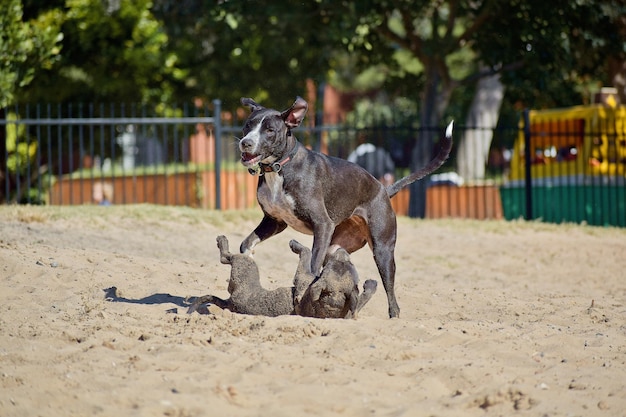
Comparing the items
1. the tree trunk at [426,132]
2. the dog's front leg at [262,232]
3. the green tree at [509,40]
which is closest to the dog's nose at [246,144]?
the dog's front leg at [262,232]

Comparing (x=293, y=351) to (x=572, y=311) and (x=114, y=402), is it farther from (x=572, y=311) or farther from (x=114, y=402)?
(x=572, y=311)

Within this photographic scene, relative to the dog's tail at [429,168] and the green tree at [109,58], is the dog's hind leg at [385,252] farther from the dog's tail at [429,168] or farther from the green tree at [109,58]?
the green tree at [109,58]

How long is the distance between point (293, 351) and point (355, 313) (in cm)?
107

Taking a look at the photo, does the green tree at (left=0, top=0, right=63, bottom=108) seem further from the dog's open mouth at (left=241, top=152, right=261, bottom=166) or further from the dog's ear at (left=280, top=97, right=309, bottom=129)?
the dog's open mouth at (left=241, top=152, right=261, bottom=166)

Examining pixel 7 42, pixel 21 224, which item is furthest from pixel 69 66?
pixel 21 224

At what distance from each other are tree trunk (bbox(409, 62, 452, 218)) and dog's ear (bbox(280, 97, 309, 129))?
957cm

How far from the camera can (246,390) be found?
496 cm

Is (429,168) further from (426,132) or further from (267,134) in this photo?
(426,132)

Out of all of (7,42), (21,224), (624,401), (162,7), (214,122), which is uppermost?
(162,7)

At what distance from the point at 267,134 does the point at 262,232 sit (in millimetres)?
750

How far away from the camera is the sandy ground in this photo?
4879mm

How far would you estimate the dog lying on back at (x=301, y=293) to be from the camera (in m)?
6.45

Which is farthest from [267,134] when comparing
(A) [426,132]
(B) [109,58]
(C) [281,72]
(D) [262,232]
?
(C) [281,72]

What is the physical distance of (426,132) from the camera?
17484 millimetres
